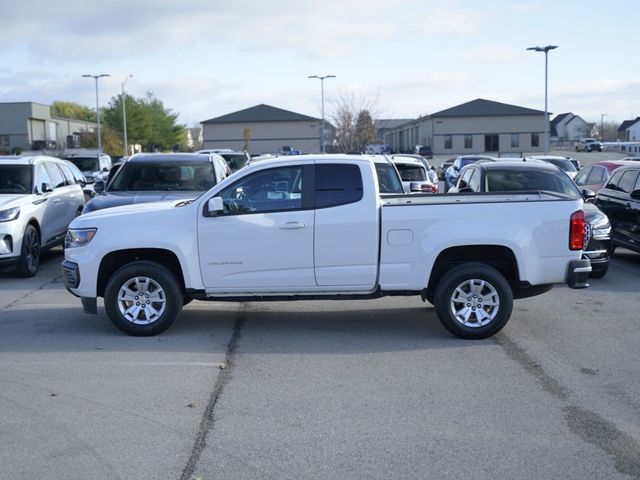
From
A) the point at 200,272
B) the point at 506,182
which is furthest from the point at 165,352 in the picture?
the point at 506,182

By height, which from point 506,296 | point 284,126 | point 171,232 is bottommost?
point 506,296

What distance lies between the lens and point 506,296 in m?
8.34

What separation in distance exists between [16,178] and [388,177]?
6.36 meters

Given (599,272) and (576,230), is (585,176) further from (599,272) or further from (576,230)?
(576,230)

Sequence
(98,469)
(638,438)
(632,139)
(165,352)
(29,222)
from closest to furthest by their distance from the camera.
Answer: (98,469), (638,438), (165,352), (29,222), (632,139)

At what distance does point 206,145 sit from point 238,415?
70.7m

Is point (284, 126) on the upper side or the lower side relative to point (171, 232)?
upper

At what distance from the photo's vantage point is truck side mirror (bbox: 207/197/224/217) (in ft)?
27.5

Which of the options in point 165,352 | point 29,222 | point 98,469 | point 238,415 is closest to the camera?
point 98,469

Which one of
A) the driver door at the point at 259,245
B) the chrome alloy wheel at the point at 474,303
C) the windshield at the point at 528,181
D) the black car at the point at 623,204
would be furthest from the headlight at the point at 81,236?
the black car at the point at 623,204

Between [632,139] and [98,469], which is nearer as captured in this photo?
[98,469]

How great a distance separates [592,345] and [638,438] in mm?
2764

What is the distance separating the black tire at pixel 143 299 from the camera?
27.9ft

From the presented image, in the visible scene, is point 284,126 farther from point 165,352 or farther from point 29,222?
point 165,352
